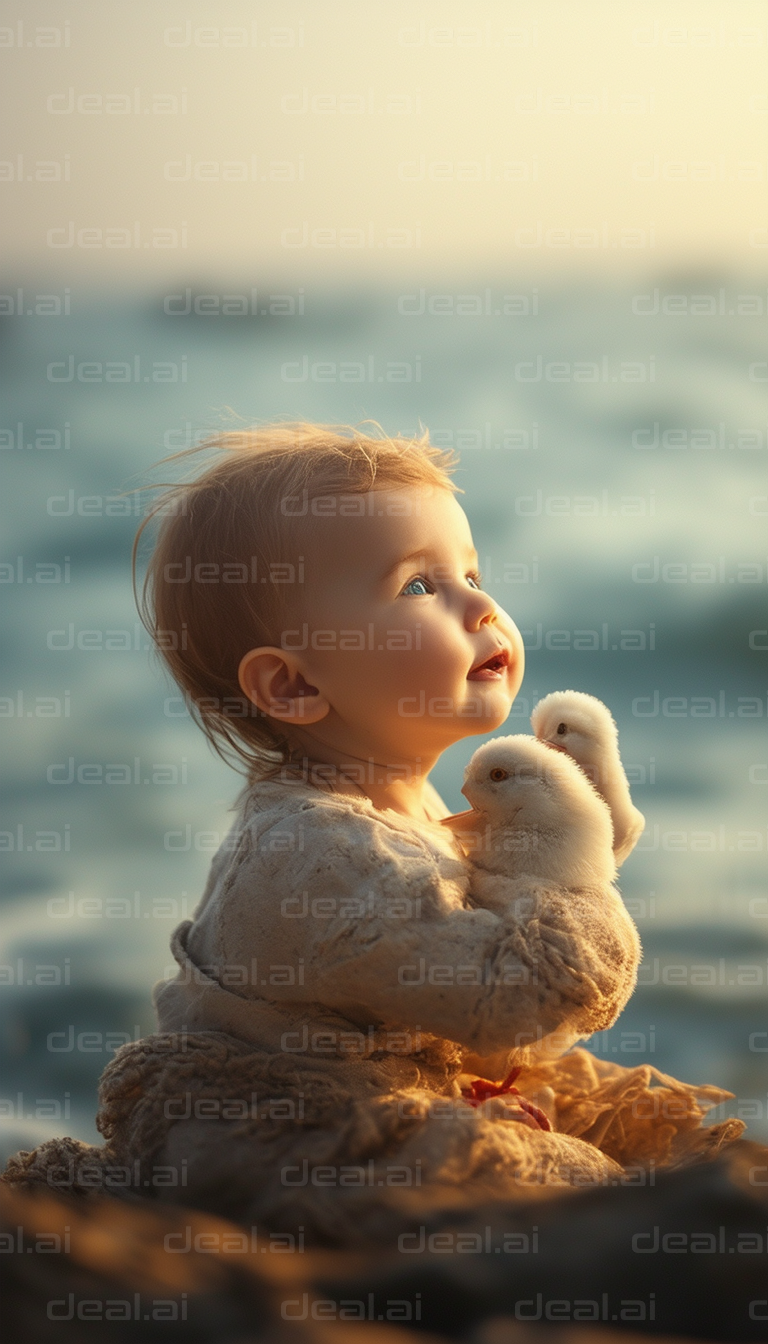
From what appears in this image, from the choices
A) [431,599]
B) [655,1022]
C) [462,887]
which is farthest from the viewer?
[655,1022]

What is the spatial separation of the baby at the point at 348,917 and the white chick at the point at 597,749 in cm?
6

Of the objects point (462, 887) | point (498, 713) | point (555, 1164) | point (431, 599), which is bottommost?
point (555, 1164)

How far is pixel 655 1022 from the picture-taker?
2062 millimetres

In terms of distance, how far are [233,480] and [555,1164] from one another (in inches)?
29.0

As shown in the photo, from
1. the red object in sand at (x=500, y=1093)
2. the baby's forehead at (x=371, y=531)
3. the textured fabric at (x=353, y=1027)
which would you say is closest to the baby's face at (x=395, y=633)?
the baby's forehead at (x=371, y=531)

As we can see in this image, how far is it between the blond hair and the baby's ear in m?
0.02

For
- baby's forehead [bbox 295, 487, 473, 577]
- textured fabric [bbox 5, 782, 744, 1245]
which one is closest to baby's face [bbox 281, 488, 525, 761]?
baby's forehead [bbox 295, 487, 473, 577]

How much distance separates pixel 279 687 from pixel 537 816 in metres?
0.31

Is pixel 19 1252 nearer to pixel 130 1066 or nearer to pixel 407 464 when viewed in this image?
pixel 130 1066

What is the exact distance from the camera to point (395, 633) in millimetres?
1263

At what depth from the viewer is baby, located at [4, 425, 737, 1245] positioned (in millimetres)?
1065

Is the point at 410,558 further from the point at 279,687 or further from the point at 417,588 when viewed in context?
the point at 279,687

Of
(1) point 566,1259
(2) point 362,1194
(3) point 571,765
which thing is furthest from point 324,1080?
(1) point 566,1259

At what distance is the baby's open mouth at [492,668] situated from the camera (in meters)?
1.30
